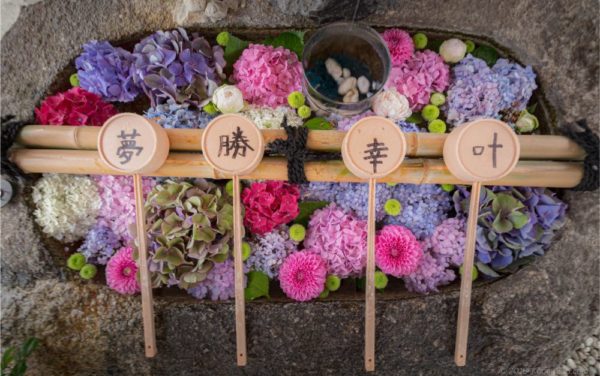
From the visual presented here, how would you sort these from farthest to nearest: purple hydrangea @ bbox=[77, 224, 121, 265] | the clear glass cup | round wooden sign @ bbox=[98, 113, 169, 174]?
1. purple hydrangea @ bbox=[77, 224, 121, 265]
2. the clear glass cup
3. round wooden sign @ bbox=[98, 113, 169, 174]

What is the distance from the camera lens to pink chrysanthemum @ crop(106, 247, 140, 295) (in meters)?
2.07

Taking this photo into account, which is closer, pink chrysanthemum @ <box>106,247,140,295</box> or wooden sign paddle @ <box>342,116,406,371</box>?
wooden sign paddle @ <box>342,116,406,371</box>

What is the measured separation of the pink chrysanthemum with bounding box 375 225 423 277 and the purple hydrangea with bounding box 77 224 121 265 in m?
1.31

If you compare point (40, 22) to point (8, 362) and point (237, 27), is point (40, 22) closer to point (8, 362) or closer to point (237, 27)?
point (237, 27)

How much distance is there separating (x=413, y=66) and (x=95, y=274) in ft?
6.34

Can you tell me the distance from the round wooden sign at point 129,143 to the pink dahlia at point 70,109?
46 cm

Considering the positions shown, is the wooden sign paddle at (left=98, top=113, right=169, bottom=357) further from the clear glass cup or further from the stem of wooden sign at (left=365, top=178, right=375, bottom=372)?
the stem of wooden sign at (left=365, top=178, right=375, bottom=372)

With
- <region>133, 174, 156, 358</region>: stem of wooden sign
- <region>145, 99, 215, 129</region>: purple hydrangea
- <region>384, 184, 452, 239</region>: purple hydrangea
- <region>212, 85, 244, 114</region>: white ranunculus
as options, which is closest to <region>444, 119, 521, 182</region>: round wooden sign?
<region>384, 184, 452, 239</region>: purple hydrangea

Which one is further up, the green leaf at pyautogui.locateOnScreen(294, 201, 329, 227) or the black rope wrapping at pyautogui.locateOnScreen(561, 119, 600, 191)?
the black rope wrapping at pyautogui.locateOnScreen(561, 119, 600, 191)

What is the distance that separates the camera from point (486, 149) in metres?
1.74

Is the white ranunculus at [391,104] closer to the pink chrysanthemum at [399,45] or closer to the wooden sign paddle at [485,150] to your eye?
→ the pink chrysanthemum at [399,45]

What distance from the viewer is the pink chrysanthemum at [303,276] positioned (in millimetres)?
2021

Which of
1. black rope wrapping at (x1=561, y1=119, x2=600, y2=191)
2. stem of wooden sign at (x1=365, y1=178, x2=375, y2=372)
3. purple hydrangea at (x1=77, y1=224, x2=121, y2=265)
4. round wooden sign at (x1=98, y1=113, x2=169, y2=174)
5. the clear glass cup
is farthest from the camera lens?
purple hydrangea at (x1=77, y1=224, x2=121, y2=265)

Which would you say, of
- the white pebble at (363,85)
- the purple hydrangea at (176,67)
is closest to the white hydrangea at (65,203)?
the purple hydrangea at (176,67)
